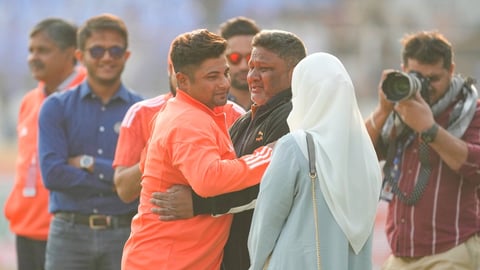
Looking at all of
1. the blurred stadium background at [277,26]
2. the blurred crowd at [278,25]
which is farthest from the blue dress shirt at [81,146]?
the blurred crowd at [278,25]

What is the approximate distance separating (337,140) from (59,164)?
2.81m

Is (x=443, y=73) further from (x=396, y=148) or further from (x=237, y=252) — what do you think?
(x=237, y=252)

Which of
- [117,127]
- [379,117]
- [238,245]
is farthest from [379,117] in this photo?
[238,245]

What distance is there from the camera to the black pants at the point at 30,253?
8.08 meters

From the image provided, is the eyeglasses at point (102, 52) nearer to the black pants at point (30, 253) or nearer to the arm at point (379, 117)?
the black pants at point (30, 253)

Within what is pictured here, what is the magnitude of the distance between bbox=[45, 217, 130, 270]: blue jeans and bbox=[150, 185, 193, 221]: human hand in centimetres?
206

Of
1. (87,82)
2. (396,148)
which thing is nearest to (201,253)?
(396,148)

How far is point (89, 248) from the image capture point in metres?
7.37

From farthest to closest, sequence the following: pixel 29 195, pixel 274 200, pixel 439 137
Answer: pixel 29 195 < pixel 439 137 < pixel 274 200

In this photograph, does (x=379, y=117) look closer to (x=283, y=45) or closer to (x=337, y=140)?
(x=283, y=45)

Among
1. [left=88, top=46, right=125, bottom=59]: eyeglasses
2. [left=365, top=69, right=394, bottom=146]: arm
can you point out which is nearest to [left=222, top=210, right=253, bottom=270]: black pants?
[left=365, top=69, right=394, bottom=146]: arm

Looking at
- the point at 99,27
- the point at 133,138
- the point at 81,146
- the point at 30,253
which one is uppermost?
the point at 99,27

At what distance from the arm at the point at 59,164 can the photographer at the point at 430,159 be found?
6.03 feet

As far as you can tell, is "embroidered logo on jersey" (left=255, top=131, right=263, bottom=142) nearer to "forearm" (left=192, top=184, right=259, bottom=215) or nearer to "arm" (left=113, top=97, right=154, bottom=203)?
"forearm" (left=192, top=184, right=259, bottom=215)
